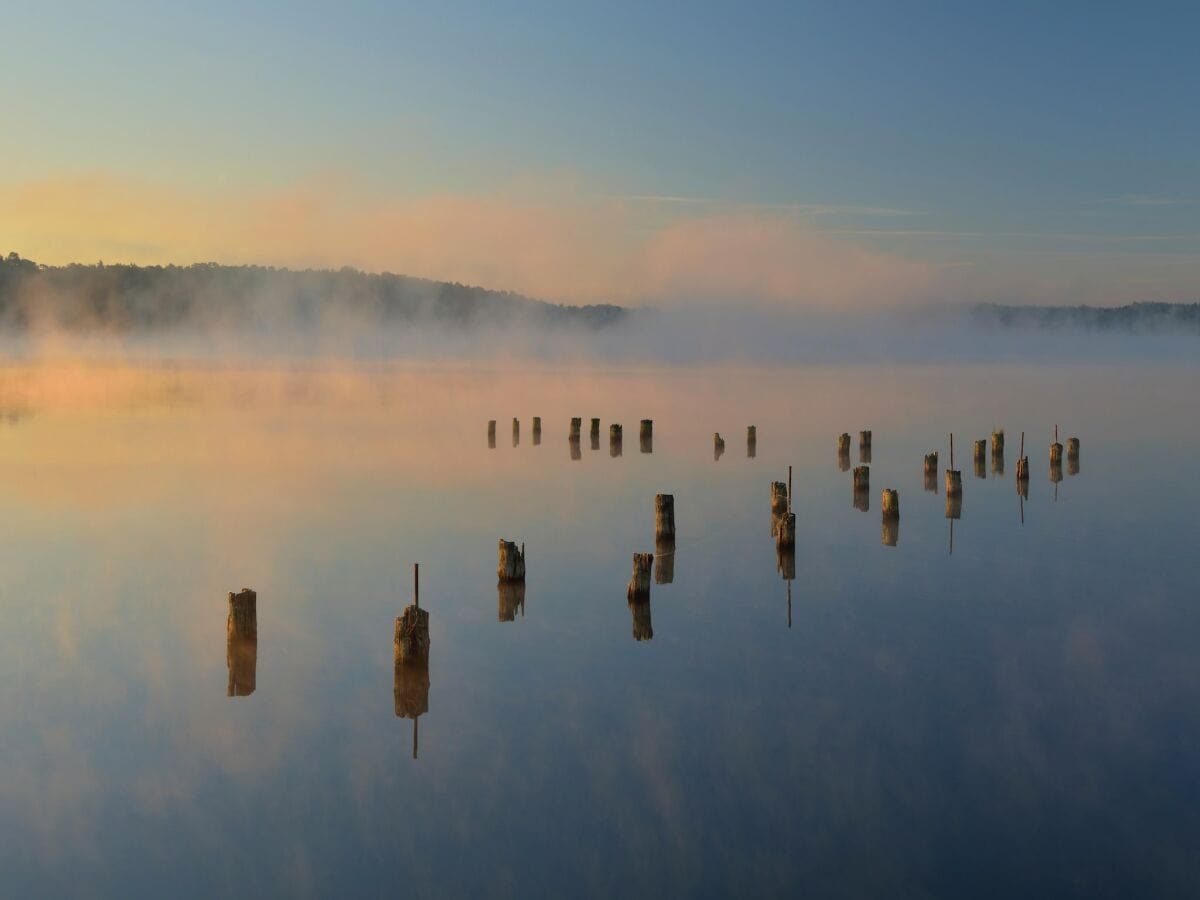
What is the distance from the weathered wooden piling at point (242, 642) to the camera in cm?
1441

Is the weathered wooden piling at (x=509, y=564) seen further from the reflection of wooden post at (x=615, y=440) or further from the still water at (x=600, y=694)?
the reflection of wooden post at (x=615, y=440)

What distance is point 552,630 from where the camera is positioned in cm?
1644

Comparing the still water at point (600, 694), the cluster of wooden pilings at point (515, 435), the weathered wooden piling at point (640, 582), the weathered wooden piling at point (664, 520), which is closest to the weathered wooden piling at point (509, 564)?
the still water at point (600, 694)

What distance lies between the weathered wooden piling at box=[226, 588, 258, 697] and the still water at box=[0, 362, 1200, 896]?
100mm

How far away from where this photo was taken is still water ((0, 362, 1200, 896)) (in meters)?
10.1

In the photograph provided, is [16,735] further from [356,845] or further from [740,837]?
[740,837]

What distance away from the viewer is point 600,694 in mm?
13883

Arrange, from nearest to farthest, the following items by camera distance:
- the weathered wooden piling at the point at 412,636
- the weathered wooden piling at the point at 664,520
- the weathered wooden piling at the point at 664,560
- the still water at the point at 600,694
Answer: the still water at the point at 600,694, the weathered wooden piling at the point at 412,636, the weathered wooden piling at the point at 664,560, the weathered wooden piling at the point at 664,520

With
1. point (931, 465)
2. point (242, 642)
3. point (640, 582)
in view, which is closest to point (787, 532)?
point (640, 582)

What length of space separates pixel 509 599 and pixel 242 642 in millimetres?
4644

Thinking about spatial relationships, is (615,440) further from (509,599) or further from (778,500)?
(509,599)

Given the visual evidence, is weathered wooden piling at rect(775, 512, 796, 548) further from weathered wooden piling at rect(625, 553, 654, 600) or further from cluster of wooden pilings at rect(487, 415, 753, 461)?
cluster of wooden pilings at rect(487, 415, 753, 461)

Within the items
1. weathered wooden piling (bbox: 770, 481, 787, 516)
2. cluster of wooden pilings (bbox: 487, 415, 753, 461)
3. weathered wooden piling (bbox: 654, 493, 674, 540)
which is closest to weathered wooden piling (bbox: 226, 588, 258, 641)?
weathered wooden piling (bbox: 654, 493, 674, 540)

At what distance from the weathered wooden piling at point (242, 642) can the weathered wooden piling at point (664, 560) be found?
7078 millimetres
